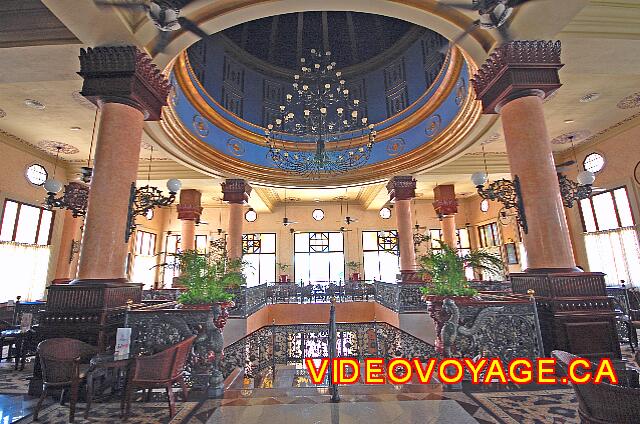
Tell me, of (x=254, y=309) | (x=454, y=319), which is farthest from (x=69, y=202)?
(x=454, y=319)

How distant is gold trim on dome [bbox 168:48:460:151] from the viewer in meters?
8.04

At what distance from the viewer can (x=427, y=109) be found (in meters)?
9.80

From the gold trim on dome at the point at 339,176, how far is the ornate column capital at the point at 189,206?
2535 mm

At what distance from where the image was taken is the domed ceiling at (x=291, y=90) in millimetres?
8656

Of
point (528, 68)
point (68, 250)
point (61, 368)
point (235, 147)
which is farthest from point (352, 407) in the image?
point (68, 250)

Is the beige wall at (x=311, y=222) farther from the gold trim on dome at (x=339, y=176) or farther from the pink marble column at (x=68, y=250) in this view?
the pink marble column at (x=68, y=250)

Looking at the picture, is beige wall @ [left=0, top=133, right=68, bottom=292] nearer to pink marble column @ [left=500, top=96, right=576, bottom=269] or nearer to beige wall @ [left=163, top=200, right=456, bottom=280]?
beige wall @ [left=163, top=200, right=456, bottom=280]

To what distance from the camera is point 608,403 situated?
6.10 ft

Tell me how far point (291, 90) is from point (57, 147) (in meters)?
7.96

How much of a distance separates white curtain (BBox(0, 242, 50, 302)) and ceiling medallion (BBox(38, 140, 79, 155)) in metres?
2.84

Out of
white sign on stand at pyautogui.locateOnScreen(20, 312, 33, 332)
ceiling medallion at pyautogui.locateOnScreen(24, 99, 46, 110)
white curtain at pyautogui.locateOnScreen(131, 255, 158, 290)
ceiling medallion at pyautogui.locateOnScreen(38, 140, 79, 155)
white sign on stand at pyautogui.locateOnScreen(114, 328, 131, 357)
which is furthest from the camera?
white curtain at pyautogui.locateOnScreen(131, 255, 158, 290)

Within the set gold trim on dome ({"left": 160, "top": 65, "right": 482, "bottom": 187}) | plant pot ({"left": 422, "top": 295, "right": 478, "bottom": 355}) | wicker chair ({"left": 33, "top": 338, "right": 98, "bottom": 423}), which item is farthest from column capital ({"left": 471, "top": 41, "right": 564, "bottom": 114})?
wicker chair ({"left": 33, "top": 338, "right": 98, "bottom": 423})

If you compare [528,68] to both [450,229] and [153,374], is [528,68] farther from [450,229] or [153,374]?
[450,229]

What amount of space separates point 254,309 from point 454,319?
6.48 metres
